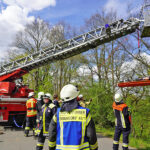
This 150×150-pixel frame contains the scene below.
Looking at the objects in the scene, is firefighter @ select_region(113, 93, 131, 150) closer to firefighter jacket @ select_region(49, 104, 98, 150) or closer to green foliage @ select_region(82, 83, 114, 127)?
firefighter jacket @ select_region(49, 104, 98, 150)

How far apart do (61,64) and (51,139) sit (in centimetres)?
2025

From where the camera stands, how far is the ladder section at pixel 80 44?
24.1 ft

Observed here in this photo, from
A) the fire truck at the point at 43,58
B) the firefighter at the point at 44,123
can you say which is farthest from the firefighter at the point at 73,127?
the fire truck at the point at 43,58

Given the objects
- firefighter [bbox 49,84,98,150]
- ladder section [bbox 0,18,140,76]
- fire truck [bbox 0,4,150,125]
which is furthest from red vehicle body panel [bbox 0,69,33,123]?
firefighter [bbox 49,84,98,150]

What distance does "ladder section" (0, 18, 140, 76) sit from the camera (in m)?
7.34

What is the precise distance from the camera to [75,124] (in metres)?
2.28

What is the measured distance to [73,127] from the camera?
2285 mm

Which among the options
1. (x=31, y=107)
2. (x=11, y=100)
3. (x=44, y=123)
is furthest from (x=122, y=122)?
(x=11, y=100)

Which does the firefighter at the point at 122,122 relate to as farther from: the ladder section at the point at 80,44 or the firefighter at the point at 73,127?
the ladder section at the point at 80,44

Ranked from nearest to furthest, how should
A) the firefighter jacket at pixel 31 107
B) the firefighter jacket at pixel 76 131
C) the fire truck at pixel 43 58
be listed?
the firefighter jacket at pixel 76 131
the firefighter jacket at pixel 31 107
the fire truck at pixel 43 58

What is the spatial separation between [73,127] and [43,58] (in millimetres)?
7053

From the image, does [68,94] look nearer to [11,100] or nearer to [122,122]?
[122,122]

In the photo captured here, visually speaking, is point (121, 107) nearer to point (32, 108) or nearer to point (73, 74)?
point (32, 108)

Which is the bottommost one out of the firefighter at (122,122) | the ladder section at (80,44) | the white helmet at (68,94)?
the firefighter at (122,122)
